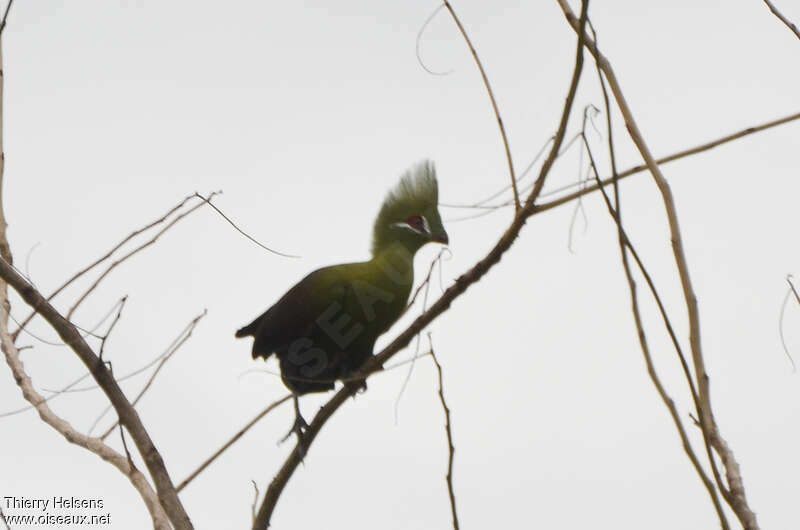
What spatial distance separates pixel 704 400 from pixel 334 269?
2.11 m

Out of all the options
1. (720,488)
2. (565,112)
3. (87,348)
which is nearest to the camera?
(720,488)

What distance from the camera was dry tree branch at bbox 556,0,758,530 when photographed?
3.43 feet

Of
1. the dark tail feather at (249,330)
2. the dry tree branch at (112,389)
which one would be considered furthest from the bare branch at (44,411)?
the dark tail feather at (249,330)

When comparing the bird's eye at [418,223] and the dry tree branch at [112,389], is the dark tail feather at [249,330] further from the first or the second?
the dry tree branch at [112,389]

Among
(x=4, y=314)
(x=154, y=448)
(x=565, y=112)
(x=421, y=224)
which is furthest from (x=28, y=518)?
(x=565, y=112)

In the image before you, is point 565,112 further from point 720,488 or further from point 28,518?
point 28,518

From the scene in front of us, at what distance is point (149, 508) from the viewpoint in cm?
213

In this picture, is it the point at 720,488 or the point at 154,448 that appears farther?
the point at 154,448

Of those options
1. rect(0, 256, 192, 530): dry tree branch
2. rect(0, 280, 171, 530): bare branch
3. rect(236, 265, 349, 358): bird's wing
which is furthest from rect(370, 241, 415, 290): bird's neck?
rect(0, 256, 192, 530): dry tree branch

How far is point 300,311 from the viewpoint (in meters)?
3.00

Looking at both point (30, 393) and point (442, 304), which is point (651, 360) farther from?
point (30, 393)

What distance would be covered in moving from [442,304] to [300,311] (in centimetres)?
104

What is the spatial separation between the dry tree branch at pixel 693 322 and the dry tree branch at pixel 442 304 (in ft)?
0.39

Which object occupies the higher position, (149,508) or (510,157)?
(510,157)
